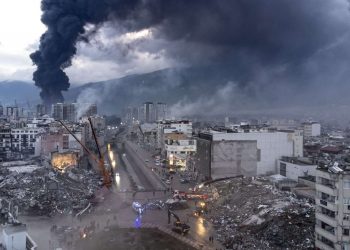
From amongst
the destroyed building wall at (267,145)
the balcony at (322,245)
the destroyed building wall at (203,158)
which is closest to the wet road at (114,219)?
the balcony at (322,245)

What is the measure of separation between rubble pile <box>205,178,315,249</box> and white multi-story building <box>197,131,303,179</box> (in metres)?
10.8

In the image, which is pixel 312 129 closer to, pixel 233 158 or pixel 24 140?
pixel 233 158

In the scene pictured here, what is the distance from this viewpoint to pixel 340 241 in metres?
24.8

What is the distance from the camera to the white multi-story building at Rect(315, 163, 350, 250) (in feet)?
81.4

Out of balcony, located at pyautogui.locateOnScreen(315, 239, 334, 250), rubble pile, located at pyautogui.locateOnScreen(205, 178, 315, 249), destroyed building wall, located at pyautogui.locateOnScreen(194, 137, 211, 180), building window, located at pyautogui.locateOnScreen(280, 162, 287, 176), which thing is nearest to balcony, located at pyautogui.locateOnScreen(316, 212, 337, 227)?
balcony, located at pyautogui.locateOnScreen(315, 239, 334, 250)

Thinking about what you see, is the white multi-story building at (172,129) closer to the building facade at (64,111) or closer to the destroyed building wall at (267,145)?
the building facade at (64,111)

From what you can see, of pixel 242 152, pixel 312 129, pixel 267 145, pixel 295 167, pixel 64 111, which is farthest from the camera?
pixel 64 111

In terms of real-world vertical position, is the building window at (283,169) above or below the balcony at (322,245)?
above

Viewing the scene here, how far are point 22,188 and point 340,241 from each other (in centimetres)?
3113

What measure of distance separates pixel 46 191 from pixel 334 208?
28391 mm

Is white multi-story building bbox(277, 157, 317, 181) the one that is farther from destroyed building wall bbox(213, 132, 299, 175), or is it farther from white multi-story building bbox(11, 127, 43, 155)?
white multi-story building bbox(11, 127, 43, 155)

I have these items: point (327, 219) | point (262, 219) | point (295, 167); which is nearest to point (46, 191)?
point (262, 219)

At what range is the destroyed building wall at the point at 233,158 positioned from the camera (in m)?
55.0

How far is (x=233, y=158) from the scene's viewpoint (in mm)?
55406
